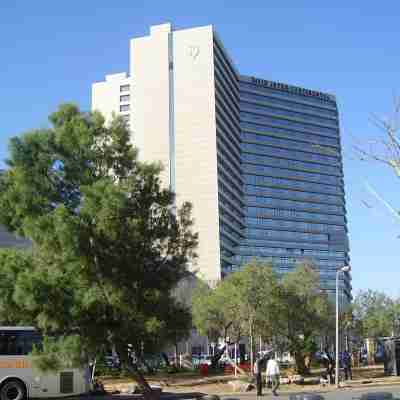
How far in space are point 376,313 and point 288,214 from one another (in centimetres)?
9800

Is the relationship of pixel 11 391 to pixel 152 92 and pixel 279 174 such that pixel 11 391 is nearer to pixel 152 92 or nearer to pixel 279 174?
pixel 152 92

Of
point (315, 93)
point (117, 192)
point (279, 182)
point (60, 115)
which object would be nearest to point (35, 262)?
point (117, 192)

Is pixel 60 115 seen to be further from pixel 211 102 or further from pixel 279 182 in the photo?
pixel 279 182

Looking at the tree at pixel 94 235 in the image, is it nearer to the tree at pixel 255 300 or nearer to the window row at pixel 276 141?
→ the tree at pixel 255 300

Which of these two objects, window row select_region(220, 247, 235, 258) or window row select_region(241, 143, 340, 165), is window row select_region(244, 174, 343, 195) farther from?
window row select_region(220, 247, 235, 258)

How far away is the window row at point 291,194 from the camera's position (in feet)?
515

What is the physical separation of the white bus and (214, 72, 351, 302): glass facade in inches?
4567

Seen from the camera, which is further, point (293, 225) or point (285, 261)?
point (293, 225)

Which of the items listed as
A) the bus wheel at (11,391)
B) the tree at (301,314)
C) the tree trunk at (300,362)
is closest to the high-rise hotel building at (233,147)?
the tree at (301,314)

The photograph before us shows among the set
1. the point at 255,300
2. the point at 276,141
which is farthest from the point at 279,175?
the point at 255,300

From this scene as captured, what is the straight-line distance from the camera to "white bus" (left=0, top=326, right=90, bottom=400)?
79.2 feet

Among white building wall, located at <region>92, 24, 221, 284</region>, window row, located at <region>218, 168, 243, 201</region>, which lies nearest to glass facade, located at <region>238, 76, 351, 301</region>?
window row, located at <region>218, 168, 243, 201</region>

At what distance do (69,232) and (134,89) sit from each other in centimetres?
13071

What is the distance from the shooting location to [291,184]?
163 metres
